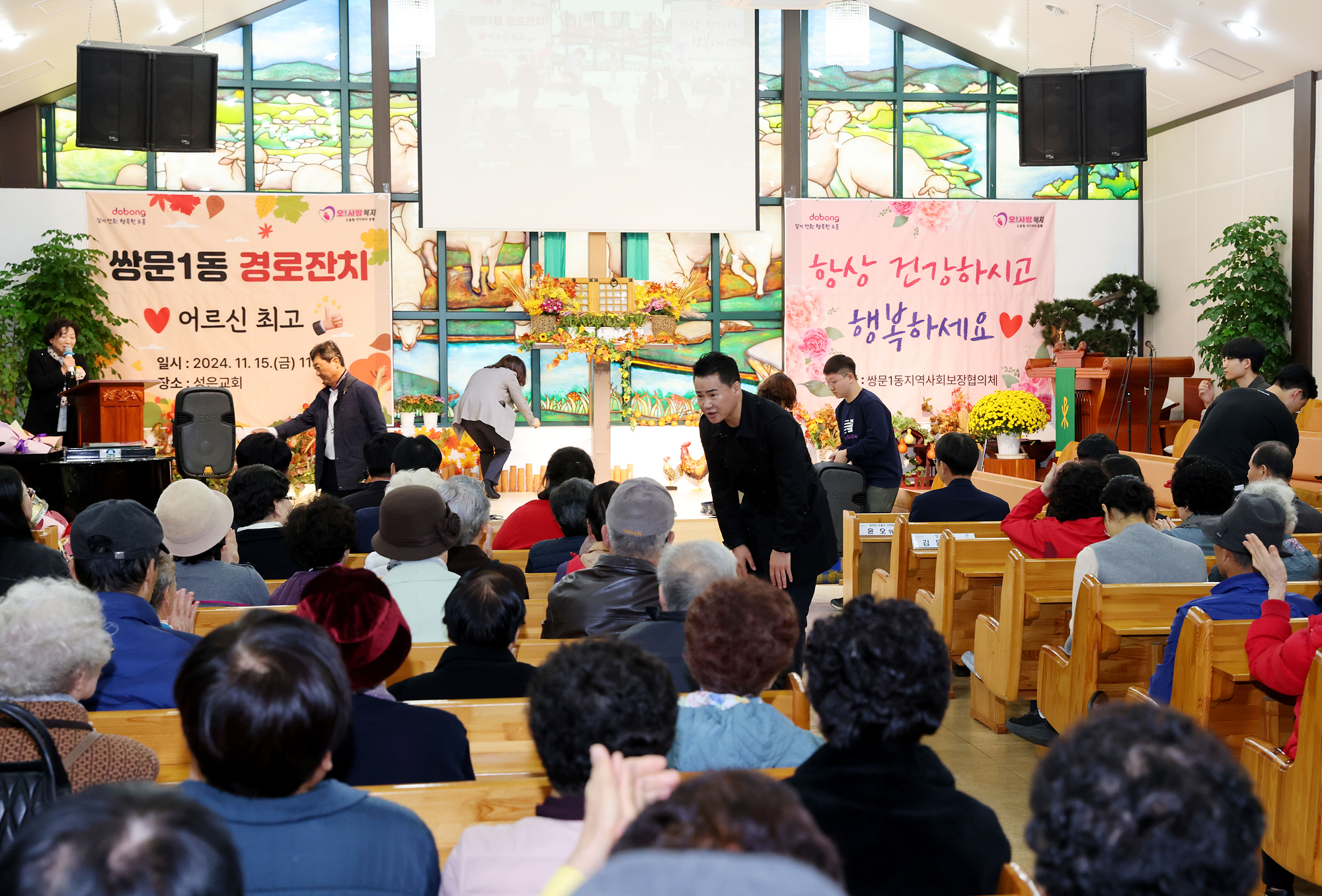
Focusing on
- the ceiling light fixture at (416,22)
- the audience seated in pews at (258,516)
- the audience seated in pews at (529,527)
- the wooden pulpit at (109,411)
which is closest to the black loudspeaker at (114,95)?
the wooden pulpit at (109,411)

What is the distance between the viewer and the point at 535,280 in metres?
9.87

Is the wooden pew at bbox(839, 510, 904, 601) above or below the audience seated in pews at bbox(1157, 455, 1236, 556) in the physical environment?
below

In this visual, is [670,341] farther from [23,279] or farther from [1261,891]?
[1261,891]

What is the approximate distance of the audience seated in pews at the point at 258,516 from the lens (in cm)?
395

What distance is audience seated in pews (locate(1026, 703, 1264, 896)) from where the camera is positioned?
0.88 m

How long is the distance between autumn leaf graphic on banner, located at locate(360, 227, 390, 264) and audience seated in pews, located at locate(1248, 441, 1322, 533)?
7.84 metres

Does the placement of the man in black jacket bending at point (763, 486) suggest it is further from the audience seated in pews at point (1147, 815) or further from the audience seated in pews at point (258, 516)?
the audience seated in pews at point (1147, 815)

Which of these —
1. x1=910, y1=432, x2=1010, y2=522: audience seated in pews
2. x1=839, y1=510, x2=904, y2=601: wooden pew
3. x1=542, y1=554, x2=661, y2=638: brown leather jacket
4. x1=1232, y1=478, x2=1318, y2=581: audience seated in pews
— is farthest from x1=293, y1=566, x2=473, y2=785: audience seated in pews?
x1=839, y1=510, x2=904, y2=601: wooden pew

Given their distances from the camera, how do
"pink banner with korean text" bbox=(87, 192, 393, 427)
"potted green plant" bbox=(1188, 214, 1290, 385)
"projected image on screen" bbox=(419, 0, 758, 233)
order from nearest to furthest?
"potted green plant" bbox=(1188, 214, 1290, 385), "pink banner with korean text" bbox=(87, 192, 393, 427), "projected image on screen" bbox=(419, 0, 758, 233)

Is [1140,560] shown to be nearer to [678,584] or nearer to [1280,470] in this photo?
[1280,470]

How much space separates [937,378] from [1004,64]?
318 cm

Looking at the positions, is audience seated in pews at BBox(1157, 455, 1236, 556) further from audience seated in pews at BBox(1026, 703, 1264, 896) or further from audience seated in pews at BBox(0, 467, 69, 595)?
audience seated in pews at BBox(0, 467, 69, 595)

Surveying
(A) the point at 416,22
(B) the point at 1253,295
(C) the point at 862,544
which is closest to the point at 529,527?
(C) the point at 862,544

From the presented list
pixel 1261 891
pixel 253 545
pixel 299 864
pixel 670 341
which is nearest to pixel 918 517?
pixel 1261 891
